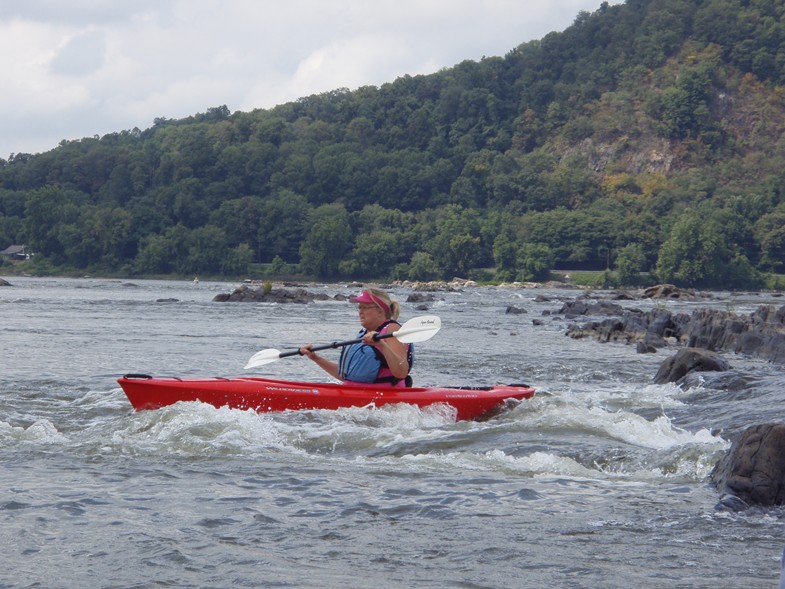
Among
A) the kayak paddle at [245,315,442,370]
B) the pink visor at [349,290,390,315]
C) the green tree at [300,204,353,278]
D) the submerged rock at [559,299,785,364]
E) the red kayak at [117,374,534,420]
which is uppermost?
the green tree at [300,204,353,278]

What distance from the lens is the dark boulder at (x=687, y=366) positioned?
44.8 feet

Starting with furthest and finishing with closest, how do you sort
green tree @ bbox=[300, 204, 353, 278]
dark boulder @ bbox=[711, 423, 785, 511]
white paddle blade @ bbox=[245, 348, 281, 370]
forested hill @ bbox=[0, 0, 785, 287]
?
green tree @ bbox=[300, 204, 353, 278] < forested hill @ bbox=[0, 0, 785, 287] < white paddle blade @ bbox=[245, 348, 281, 370] < dark boulder @ bbox=[711, 423, 785, 511]

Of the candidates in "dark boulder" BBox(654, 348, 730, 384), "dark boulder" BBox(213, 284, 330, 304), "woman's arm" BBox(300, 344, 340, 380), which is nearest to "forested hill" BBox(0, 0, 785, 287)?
"dark boulder" BBox(213, 284, 330, 304)

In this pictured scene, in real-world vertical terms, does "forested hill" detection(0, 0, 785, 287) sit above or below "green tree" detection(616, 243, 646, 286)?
above

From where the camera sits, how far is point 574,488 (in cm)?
674

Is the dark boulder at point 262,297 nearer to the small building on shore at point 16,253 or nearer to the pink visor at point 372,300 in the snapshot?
the pink visor at point 372,300

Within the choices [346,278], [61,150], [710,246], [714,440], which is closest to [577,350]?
[714,440]

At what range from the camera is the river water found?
4.84m

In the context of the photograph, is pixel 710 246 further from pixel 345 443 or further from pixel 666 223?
pixel 345 443

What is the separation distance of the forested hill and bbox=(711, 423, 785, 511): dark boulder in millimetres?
94865

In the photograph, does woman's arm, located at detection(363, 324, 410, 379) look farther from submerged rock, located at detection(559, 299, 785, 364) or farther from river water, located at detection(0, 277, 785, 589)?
submerged rock, located at detection(559, 299, 785, 364)

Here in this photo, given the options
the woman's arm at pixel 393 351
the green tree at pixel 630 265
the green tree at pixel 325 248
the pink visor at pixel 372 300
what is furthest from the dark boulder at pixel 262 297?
the green tree at pixel 325 248

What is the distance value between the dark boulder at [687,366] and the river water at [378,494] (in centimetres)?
93

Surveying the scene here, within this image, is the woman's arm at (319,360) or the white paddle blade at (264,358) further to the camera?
the white paddle blade at (264,358)
